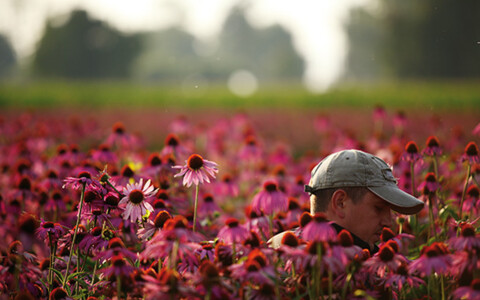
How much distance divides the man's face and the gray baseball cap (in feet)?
0.14

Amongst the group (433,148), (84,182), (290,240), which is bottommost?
(290,240)

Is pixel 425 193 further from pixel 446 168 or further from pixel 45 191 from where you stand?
pixel 45 191

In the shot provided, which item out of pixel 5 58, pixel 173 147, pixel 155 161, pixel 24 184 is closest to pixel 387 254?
pixel 155 161

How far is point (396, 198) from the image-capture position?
1.89 metres

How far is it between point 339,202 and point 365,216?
0.34 feet

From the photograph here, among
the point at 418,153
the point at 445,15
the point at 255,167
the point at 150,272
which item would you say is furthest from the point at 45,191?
the point at 445,15

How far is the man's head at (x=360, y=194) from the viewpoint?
6.29 feet

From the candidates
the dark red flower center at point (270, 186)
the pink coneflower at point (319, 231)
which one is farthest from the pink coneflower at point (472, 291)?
the dark red flower center at point (270, 186)

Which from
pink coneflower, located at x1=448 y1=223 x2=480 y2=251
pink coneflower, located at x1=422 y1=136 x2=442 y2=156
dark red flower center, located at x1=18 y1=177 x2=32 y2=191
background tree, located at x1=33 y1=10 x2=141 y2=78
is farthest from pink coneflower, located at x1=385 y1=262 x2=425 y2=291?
background tree, located at x1=33 y1=10 x2=141 y2=78

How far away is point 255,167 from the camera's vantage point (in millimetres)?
4816

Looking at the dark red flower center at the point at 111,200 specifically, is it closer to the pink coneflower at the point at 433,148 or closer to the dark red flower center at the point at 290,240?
the dark red flower center at the point at 290,240

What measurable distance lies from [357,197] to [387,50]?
3604 cm

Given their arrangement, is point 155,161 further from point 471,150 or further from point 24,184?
point 471,150

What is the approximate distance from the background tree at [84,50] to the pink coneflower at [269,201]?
139ft
